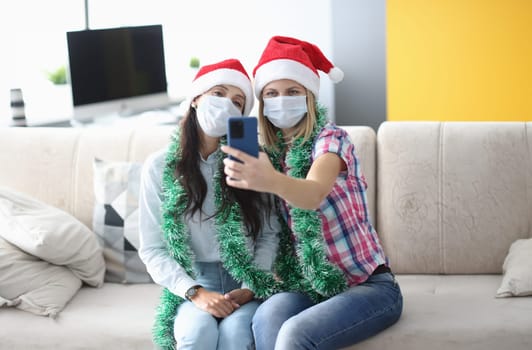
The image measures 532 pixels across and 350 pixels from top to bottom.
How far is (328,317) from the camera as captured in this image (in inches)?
75.9

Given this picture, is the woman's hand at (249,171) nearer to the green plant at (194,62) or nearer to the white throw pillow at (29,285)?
the white throw pillow at (29,285)

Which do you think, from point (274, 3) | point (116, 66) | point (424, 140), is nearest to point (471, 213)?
point (424, 140)

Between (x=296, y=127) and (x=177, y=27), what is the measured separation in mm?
3368

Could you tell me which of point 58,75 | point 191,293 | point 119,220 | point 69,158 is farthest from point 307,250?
point 58,75

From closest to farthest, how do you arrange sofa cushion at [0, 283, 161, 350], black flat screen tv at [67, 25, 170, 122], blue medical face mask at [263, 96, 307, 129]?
blue medical face mask at [263, 96, 307, 129] → sofa cushion at [0, 283, 161, 350] → black flat screen tv at [67, 25, 170, 122]

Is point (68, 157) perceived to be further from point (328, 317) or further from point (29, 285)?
point (328, 317)

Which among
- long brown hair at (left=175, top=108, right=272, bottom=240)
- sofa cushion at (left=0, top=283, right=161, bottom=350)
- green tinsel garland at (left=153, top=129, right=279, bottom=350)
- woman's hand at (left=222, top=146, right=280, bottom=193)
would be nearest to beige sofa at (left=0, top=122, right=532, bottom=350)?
sofa cushion at (left=0, top=283, right=161, bottom=350)

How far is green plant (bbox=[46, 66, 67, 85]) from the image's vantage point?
478 cm

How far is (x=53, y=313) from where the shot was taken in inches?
91.3

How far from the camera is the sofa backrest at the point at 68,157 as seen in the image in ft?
9.09

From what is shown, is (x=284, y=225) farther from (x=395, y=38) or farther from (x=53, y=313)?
(x=395, y=38)

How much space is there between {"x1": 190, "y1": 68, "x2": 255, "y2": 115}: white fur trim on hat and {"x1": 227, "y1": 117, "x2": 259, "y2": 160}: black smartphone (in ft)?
1.26

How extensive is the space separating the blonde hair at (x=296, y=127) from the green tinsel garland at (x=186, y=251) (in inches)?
7.8

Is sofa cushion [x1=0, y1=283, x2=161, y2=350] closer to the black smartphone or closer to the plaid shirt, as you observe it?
the plaid shirt
